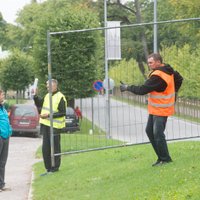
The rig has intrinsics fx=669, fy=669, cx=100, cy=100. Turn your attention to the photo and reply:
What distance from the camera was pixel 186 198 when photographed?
760cm

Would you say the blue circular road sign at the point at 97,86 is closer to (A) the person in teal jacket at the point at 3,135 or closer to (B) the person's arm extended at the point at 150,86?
(A) the person in teal jacket at the point at 3,135

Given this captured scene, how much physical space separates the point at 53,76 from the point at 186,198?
6.26 metres

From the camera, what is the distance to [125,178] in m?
10.4

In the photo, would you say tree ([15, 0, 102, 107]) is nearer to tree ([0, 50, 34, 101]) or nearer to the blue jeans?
the blue jeans

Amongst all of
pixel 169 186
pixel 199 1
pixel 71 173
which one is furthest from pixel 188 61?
pixel 199 1

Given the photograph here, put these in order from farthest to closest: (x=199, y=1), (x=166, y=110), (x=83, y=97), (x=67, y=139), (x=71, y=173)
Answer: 1. (x=199, y=1)
2. (x=67, y=139)
3. (x=83, y=97)
4. (x=71, y=173)
5. (x=166, y=110)

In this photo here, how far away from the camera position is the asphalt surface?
11602mm

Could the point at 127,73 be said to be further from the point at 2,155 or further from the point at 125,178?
the point at 125,178

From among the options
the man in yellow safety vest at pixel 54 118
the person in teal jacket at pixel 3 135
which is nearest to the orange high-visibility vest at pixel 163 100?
the man in yellow safety vest at pixel 54 118

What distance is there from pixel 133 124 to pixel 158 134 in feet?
7.75

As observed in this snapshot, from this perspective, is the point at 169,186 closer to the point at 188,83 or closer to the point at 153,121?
the point at 153,121

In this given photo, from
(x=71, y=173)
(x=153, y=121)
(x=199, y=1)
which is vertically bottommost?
(x=71, y=173)

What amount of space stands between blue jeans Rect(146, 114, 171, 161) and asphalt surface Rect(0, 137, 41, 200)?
223cm

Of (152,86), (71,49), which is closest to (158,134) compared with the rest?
(152,86)
